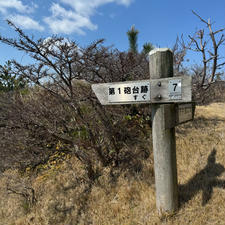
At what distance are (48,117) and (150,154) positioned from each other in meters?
1.94

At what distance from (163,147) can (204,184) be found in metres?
0.95

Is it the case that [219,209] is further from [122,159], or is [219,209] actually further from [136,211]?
[122,159]

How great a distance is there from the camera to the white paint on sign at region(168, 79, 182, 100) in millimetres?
1646

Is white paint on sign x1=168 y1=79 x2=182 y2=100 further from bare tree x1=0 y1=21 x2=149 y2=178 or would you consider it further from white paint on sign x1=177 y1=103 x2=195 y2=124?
bare tree x1=0 y1=21 x2=149 y2=178

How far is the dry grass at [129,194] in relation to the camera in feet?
6.64

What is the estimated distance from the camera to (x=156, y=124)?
1900 millimetres

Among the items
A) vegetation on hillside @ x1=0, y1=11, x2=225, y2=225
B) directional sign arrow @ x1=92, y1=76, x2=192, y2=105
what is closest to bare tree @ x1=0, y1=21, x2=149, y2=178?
vegetation on hillside @ x1=0, y1=11, x2=225, y2=225

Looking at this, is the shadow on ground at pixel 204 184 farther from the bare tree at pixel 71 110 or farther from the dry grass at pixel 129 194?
the bare tree at pixel 71 110

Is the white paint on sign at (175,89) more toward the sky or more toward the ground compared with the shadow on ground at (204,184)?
more toward the sky

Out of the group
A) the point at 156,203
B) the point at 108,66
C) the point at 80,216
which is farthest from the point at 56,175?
the point at 108,66

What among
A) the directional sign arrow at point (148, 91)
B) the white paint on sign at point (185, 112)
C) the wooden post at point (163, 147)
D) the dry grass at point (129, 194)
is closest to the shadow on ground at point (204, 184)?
the dry grass at point (129, 194)

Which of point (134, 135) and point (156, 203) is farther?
point (134, 135)

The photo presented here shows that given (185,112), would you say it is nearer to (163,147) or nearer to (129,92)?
(163,147)

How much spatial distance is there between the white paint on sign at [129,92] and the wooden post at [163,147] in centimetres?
18
